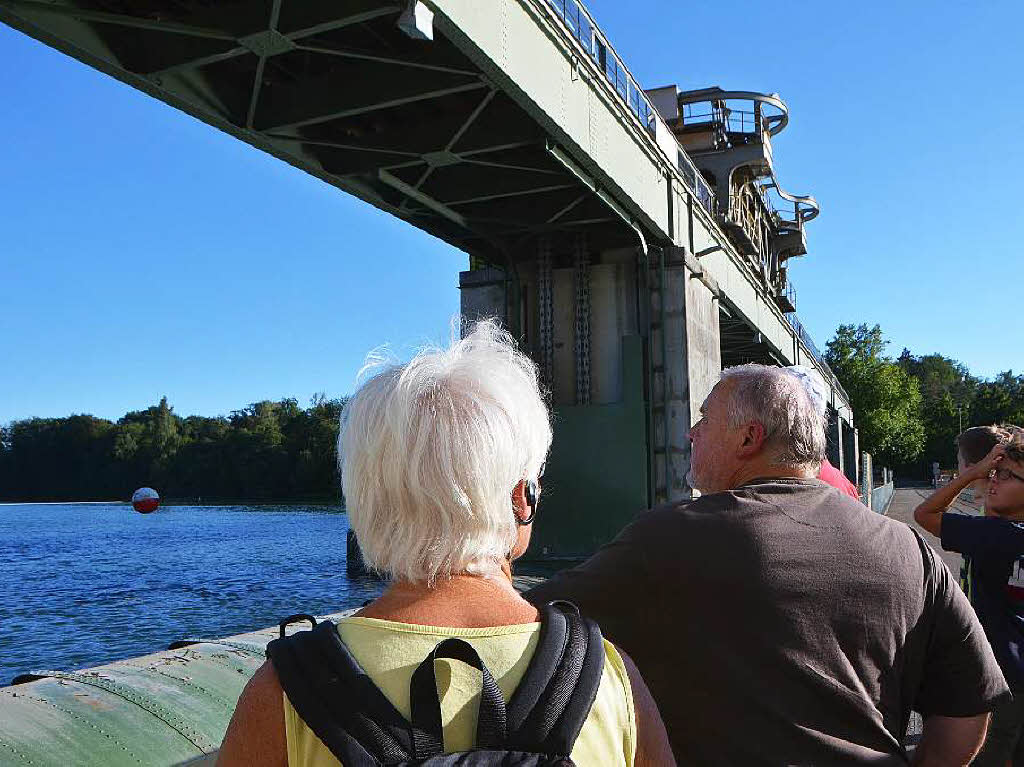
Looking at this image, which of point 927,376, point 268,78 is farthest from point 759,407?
point 927,376

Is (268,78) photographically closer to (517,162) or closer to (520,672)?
(517,162)

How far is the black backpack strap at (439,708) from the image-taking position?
118cm

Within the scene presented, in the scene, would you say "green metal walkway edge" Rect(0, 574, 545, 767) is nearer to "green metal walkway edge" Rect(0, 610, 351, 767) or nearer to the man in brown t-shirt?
"green metal walkway edge" Rect(0, 610, 351, 767)

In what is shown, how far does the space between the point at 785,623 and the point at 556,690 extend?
864 millimetres

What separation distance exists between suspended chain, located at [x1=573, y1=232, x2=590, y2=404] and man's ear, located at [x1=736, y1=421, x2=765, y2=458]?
14.6 metres

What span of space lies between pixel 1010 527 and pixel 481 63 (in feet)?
26.9

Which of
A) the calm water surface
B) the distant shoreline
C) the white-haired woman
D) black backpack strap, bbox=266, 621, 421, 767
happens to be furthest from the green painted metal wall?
the distant shoreline

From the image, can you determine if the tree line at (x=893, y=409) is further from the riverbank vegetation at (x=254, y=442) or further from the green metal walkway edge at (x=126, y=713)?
the green metal walkway edge at (x=126, y=713)

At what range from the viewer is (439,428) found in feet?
4.68

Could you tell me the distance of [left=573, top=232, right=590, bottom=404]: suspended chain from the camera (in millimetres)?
16875

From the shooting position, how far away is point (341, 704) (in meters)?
1.17

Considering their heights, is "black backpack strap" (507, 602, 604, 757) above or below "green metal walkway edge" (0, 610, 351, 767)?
above

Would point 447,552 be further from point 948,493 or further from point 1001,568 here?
point 948,493

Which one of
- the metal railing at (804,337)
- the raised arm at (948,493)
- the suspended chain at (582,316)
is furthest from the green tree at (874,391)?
the raised arm at (948,493)
